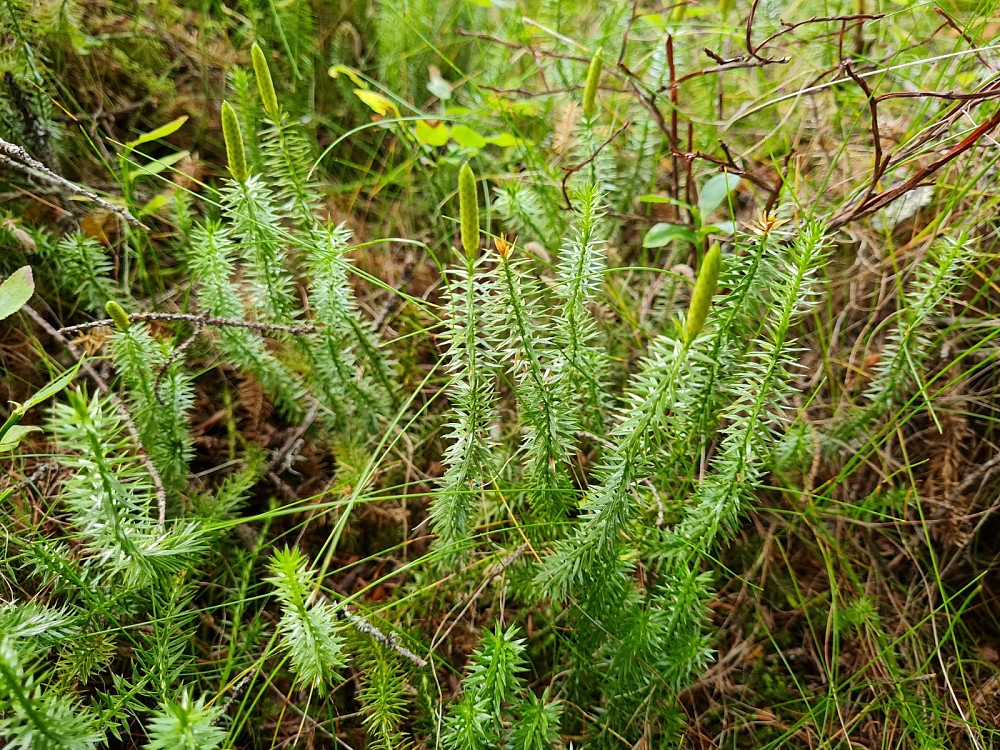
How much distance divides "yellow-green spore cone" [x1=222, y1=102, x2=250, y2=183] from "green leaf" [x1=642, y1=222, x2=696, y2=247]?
0.99 m

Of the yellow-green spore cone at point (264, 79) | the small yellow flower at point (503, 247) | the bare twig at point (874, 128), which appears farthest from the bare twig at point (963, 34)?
the yellow-green spore cone at point (264, 79)

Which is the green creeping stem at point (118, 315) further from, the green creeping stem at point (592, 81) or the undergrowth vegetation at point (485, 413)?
the green creeping stem at point (592, 81)

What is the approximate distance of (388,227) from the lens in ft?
7.51

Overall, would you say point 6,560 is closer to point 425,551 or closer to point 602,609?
point 425,551

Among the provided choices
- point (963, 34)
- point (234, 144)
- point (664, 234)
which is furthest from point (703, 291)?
point (963, 34)

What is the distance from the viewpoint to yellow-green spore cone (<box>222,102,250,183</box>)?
1330mm

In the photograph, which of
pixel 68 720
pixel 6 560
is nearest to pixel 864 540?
pixel 68 720

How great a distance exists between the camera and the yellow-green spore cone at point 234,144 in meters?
1.33

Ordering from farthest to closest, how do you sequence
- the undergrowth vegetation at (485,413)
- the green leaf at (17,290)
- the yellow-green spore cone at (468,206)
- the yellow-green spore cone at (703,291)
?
1. the green leaf at (17,290)
2. the undergrowth vegetation at (485,413)
3. the yellow-green spore cone at (468,206)
4. the yellow-green spore cone at (703,291)

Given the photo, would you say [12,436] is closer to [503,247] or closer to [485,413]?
[485,413]

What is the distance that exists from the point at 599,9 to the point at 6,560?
2961mm

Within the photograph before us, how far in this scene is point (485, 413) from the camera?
4.33 ft

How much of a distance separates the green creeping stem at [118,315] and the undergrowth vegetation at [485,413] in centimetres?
1

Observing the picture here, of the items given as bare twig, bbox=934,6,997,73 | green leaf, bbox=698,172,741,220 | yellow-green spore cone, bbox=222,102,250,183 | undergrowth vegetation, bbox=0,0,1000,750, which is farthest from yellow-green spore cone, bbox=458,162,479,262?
bare twig, bbox=934,6,997,73
